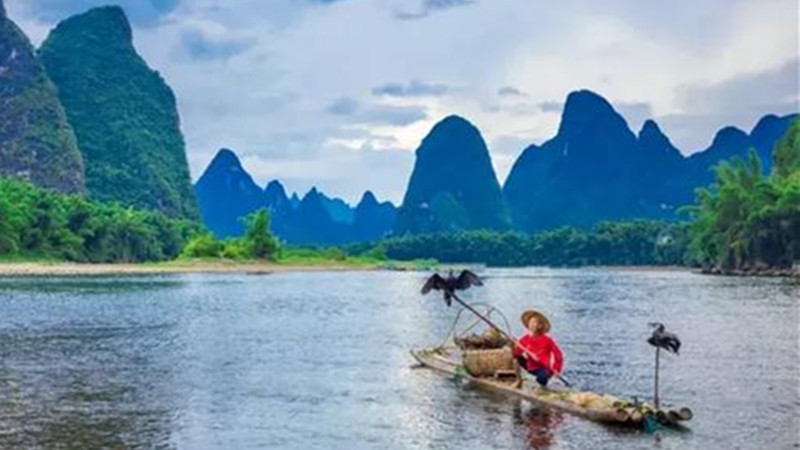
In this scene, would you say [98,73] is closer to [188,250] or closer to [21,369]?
[188,250]

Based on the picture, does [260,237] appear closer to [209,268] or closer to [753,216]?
[209,268]

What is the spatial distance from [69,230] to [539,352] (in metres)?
79.5

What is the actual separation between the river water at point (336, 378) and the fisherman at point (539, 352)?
922 millimetres

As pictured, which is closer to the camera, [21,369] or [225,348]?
[21,369]

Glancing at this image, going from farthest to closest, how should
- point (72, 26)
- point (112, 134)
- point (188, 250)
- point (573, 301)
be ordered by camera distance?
1. point (72, 26)
2. point (112, 134)
3. point (188, 250)
4. point (573, 301)

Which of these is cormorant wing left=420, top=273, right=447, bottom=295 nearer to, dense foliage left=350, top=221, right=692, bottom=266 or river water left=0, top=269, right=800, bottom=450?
river water left=0, top=269, right=800, bottom=450

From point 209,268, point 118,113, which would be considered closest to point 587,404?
point 209,268

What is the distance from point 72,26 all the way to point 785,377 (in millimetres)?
179296

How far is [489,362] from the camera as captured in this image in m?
21.5

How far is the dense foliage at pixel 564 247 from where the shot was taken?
433 feet

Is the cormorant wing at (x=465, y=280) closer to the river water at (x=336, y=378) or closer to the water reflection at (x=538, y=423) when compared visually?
the river water at (x=336, y=378)

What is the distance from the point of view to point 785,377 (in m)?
23.3

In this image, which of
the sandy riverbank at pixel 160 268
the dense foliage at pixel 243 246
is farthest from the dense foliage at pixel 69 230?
the dense foliage at pixel 243 246

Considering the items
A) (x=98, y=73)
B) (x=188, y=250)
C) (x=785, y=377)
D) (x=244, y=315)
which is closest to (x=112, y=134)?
(x=98, y=73)
